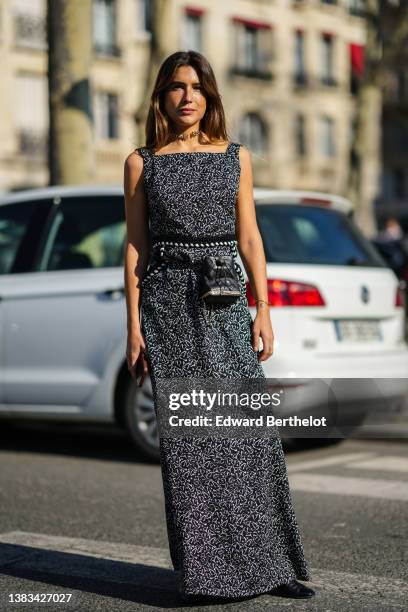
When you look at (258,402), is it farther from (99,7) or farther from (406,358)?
(99,7)

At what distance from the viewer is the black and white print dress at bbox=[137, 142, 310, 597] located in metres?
4.33

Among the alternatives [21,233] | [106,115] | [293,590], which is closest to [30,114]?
[106,115]

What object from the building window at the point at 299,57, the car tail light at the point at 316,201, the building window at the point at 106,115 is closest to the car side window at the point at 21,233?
the car tail light at the point at 316,201

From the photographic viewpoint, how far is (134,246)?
4.58m

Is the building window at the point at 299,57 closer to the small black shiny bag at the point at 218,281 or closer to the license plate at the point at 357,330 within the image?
the license plate at the point at 357,330

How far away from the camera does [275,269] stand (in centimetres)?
771

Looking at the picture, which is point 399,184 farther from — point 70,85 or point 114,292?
point 114,292

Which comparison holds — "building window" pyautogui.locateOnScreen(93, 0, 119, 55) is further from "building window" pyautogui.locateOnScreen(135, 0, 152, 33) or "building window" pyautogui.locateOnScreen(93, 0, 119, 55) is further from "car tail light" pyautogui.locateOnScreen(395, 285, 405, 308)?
"car tail light" pyautogui.locateOnScreen(395, 285, 405, 308)

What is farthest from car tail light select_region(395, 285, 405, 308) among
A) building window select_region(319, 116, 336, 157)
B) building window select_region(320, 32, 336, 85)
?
building window select_region(320, 32, 336, 85)

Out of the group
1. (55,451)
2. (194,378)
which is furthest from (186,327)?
(55,451)

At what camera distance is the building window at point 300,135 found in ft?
158

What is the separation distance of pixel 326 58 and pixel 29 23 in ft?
54.6

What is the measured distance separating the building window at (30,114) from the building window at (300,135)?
13.7 m

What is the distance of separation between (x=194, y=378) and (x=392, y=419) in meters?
6.16
